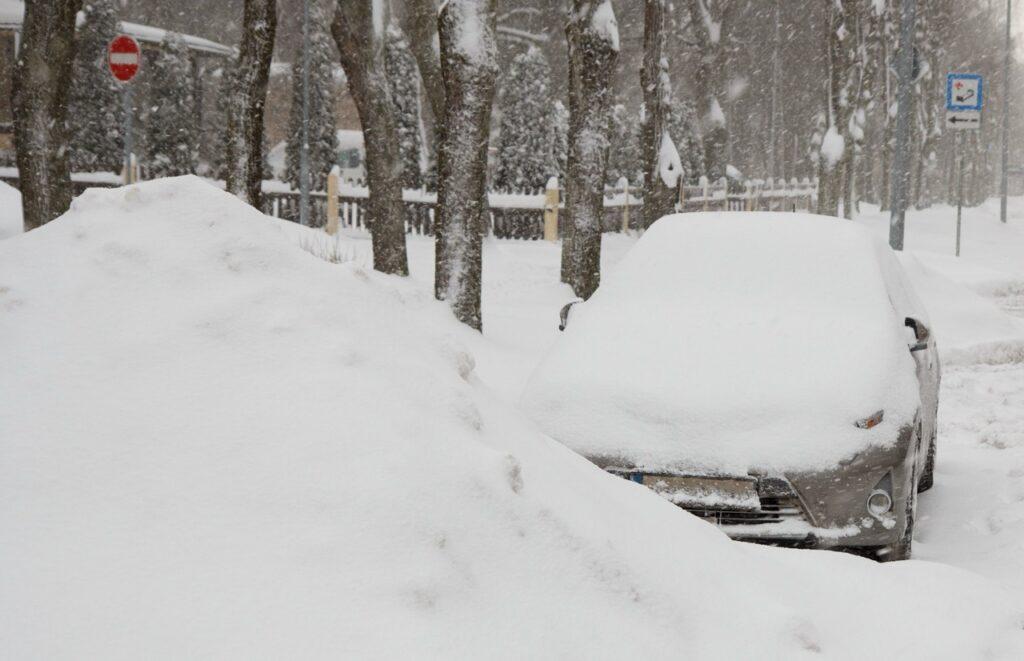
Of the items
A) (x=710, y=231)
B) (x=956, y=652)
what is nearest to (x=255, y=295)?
(x=956, y=652)

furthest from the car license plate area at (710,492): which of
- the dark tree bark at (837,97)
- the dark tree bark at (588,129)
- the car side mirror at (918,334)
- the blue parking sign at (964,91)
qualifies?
the dark tree bark at (837,97)

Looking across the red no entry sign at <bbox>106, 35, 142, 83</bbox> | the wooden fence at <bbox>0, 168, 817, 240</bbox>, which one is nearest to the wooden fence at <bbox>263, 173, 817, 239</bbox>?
the wooden fence at <bbox>0, 168, 817, 240</bbox>

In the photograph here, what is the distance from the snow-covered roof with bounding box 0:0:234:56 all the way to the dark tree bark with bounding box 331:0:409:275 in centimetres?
1867

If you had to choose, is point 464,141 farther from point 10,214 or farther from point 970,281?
point 970,281

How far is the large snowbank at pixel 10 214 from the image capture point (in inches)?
460

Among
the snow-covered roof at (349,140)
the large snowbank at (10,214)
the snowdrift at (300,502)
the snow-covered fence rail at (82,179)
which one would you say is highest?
the snow-covered roof at (349,140)

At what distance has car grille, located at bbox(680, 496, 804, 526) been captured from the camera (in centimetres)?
495

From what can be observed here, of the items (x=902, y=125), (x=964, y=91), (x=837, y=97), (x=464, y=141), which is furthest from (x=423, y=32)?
(x=837, y=97)

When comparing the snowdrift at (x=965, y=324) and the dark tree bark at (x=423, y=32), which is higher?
the dark tree bark at (x=423, y=32)

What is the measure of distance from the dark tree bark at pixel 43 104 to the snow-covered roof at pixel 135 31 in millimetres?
18349

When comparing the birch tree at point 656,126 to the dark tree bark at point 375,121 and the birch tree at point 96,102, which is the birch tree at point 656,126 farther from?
the birch tree at point 96,102

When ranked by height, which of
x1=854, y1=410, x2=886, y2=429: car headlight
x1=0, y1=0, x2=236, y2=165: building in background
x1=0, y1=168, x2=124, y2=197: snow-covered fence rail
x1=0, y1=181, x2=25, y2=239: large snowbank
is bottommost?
x1=854, y1=410, x2=886, y2=429: car headlight

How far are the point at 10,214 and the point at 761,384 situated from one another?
9522mm

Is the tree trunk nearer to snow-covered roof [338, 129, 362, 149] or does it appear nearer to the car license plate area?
snow-covered roof [338, 129, 362, 149]
